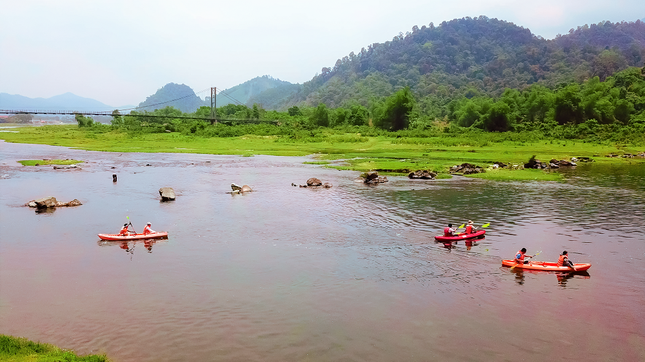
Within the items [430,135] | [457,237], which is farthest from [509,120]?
[457,237]

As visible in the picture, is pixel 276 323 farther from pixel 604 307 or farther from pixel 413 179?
pixel 413 179

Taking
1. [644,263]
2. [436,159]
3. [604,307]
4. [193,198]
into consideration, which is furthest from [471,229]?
[436,159]

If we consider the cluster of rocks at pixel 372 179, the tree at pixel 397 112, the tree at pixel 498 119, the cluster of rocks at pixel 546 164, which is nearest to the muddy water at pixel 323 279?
the cluster of rocks at pixel 372 179

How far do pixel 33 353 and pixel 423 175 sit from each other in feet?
170

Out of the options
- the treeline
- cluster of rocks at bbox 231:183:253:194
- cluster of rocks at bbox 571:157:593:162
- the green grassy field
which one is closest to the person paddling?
cluster of rocks at bbox 231:183:253:194

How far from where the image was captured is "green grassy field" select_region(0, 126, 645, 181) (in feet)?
255

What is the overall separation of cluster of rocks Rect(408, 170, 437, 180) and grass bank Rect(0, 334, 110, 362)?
165ft

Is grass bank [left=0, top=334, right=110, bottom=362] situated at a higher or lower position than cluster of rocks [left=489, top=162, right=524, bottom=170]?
lower

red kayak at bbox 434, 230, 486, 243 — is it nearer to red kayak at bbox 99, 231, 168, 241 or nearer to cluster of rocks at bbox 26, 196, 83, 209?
red kayak at bbox 99, 231, 168, 241

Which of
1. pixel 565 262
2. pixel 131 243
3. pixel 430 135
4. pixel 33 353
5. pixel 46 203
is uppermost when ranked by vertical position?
pixel 430 135

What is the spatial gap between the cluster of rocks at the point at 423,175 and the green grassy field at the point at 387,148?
4.75m

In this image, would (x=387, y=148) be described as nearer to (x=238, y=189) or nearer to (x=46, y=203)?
(x=238, y=189)

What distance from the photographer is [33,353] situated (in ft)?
54.6

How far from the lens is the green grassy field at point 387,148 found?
3066 inches
